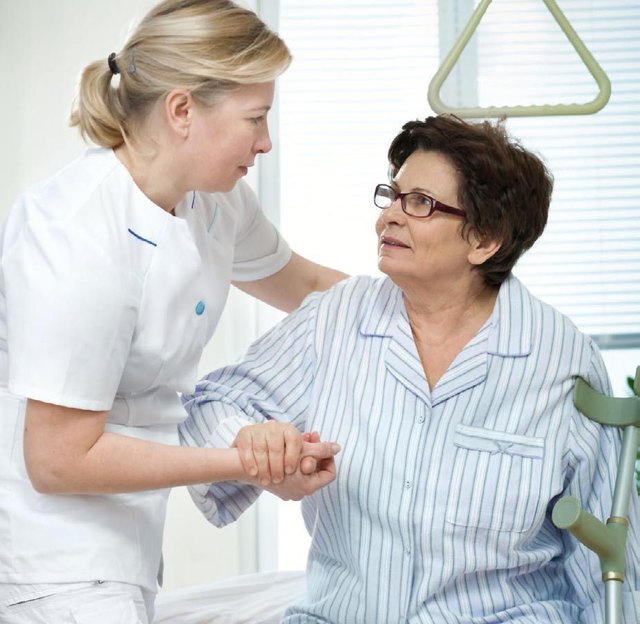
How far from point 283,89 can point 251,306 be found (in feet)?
2.16

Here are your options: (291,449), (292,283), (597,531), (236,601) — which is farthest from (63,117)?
(597,531)

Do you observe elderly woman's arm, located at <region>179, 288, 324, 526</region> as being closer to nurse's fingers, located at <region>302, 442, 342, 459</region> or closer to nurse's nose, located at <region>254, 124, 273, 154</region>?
nurse's fingers, located at <region>302, 442, 342, 459</region>

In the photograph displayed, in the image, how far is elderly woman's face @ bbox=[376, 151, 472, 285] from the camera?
171 centimetres

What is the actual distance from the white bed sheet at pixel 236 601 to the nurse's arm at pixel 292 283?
0.57m

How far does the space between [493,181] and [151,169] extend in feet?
1.86

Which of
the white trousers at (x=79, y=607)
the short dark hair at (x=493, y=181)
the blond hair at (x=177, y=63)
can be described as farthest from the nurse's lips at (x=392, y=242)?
the white trousers at (x=79, y=607)

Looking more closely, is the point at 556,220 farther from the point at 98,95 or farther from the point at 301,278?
the point at 98,95

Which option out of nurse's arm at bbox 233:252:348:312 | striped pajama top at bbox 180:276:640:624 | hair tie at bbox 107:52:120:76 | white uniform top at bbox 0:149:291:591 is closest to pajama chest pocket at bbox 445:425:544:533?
striped pajama top at bbox 180:276:640:624

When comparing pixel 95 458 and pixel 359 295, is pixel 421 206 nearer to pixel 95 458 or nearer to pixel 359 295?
pixel 359 295

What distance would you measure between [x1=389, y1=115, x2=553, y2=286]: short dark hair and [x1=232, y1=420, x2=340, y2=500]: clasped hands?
1.51ft

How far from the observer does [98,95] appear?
5.16 feet

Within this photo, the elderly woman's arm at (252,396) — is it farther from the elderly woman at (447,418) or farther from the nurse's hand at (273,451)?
the nurse's hand at (273,451)

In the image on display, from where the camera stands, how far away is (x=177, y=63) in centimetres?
150

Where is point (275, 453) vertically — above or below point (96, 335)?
below
